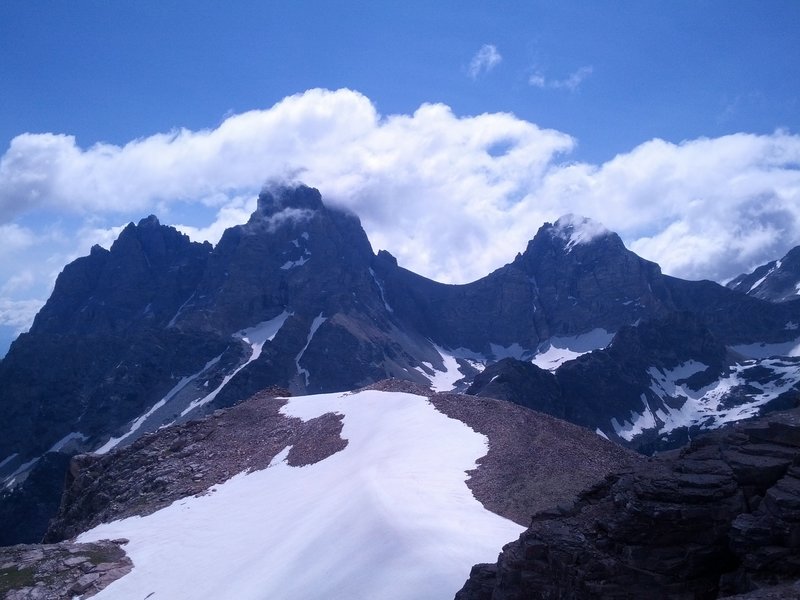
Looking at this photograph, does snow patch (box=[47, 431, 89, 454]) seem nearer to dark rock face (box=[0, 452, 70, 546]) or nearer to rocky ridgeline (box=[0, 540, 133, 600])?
dark rock face (box=[0, 452, 70, 546])

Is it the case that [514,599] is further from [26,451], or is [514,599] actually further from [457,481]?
[26,451]

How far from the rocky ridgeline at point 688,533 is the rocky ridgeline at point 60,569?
2538 centimetres

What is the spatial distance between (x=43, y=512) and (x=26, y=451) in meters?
50.2

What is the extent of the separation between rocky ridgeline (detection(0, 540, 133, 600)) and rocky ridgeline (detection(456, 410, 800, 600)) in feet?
83.3

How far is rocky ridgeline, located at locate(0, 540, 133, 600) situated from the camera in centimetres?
3366

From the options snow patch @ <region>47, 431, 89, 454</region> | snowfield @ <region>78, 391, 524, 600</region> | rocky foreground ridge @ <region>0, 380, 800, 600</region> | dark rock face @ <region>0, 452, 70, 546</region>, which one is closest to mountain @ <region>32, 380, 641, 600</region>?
snowfield @ <region>78, 391, 524, 600</region>

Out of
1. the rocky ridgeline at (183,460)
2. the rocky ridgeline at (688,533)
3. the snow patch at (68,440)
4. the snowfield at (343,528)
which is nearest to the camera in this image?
the rocky ridgeline at (688,533)

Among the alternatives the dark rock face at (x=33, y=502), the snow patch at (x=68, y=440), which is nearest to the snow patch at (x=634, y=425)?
the dark rock face at (x=33, y=502)

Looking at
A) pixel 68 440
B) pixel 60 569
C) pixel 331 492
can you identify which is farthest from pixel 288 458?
pixel 68 440

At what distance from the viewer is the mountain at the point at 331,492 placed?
1032 inches

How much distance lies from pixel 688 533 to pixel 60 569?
32.8 m

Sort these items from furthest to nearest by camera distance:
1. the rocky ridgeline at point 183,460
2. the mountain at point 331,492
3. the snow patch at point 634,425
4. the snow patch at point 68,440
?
the snow patch at point 68,440, the snow patch at point 634,425, the rocky ridgeline at point 183,460, the mountain at point 331,492

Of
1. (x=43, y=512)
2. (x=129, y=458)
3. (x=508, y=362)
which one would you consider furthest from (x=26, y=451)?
(x=129, y=458)

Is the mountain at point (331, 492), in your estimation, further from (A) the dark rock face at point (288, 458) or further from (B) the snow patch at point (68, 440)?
(B) the snow patch at point (68, 440)
